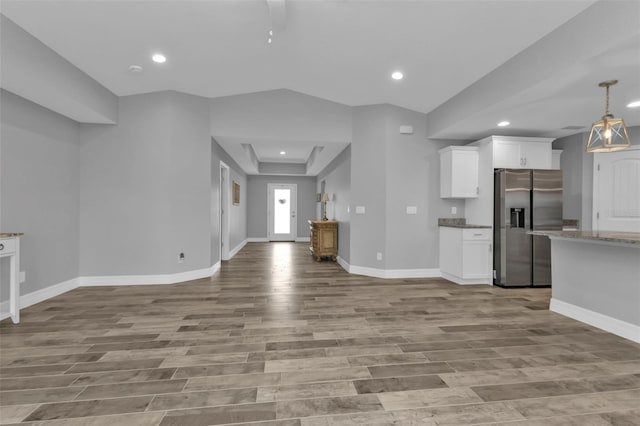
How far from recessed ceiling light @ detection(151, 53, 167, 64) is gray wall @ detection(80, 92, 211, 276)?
0.97 m

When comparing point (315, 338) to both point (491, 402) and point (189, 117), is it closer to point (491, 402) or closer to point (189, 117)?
point (491, 402)

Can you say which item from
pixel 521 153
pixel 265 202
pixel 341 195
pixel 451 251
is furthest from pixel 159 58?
pixel 265 202

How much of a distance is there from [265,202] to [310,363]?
9.14m

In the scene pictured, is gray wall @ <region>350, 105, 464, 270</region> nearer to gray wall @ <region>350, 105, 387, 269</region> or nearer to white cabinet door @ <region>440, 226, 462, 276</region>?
gray wall @ <region>350, 105, 387, 269</region>

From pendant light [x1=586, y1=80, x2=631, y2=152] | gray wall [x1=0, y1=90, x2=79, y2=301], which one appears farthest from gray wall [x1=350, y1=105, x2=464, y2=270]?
gray wall [x1=0, y1=90, x2=79, y2=301]

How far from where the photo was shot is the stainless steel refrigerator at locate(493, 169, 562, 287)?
459 cm

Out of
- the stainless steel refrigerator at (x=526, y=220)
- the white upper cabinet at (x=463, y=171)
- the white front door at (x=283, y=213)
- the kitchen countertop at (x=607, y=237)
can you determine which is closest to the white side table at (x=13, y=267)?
the kitchen countertop at (x=607, y=237)

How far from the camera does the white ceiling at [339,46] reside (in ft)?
9.04

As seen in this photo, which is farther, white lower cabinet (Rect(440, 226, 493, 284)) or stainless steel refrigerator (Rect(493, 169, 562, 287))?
white lower cabinet (Rect(440, 226, 493, 284))

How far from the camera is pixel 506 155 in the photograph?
473cm

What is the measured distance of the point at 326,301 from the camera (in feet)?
12.7

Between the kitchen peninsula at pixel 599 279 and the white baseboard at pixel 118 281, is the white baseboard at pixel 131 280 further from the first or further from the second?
the kitchen peninsula at pixel 599 279

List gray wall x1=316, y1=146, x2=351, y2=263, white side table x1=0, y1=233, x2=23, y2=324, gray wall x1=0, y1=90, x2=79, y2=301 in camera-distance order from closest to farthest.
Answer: white side table x1=0, y1=233, x2=23, y2=324
gray wall x1=0, y1=90, x2=79, y2=301
gray wall x1=316, y1=146, x2=351, y2=263

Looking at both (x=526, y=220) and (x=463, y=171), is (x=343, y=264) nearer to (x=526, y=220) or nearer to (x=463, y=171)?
(x=463, y=171)
